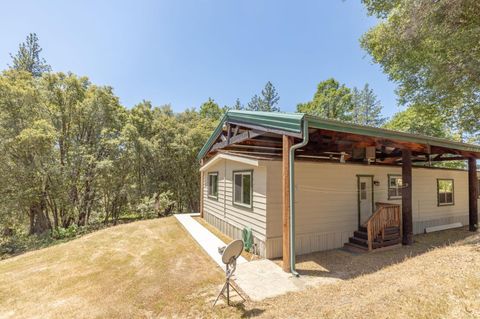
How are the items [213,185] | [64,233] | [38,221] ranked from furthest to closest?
1. [38,221]
2. [64,233]
3. [213,185]

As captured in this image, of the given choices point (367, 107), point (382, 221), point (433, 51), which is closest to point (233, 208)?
point (382, 221)

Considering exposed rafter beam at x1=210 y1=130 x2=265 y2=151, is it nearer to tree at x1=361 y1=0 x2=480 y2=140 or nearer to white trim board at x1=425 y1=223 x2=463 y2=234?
tree at x1=361 y1=0 x2=480 y2=140

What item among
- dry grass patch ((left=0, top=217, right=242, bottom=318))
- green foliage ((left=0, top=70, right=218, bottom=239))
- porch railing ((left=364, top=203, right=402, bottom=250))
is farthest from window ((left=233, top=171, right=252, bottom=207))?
green foliage ((left=0, top=70, right=218, bottom=239))

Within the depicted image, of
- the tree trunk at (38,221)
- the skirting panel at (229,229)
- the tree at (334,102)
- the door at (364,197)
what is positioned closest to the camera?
the skirting panel at (229,229)

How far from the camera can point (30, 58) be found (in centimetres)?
1814

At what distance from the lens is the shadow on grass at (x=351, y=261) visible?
4825 millimetres

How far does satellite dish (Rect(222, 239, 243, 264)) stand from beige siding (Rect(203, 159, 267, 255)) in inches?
84.0

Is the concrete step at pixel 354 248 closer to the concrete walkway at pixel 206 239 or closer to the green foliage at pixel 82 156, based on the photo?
the concrete walkway at pixel 206 239

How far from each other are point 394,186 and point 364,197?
1.70 metres

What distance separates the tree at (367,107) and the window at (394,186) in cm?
2021

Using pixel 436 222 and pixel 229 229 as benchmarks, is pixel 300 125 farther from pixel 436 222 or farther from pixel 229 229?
pixel 436 222

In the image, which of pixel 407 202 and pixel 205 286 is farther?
pixel 407 202

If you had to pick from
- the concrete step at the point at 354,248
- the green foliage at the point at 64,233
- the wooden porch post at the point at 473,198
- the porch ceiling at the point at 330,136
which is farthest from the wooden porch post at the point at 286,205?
the green foliage at the point at 64,233

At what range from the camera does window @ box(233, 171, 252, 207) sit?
6.73m
